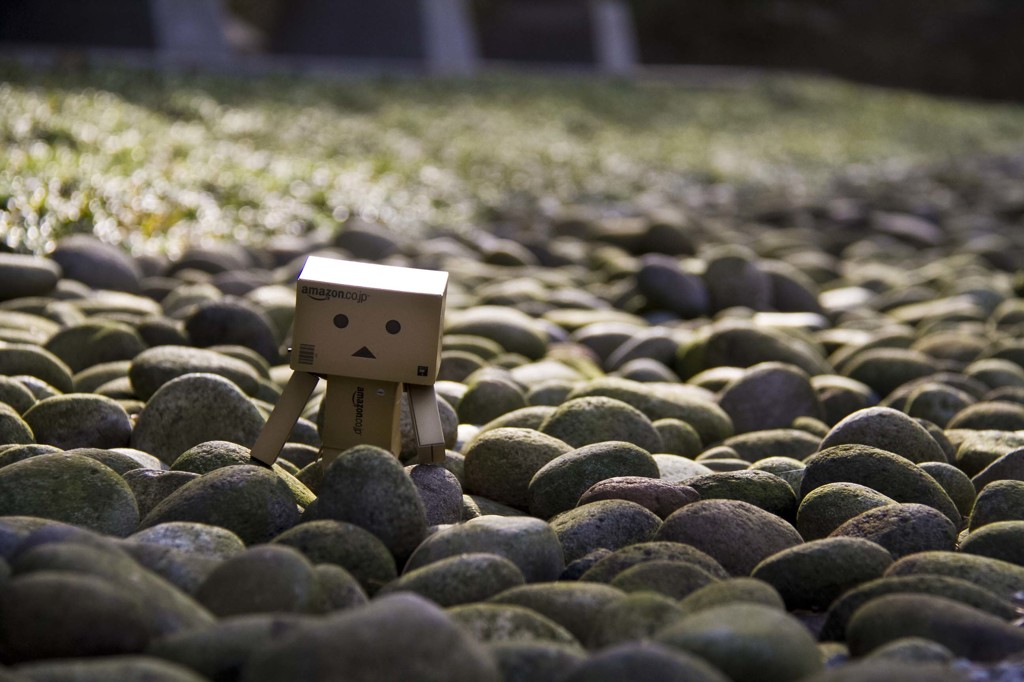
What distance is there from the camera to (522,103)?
13.7 m

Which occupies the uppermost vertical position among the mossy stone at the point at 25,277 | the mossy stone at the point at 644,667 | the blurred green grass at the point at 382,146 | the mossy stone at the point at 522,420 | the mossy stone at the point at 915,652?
the blurred green grass at the point at 382,146

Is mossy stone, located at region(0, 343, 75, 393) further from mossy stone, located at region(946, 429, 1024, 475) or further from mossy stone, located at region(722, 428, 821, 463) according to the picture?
mossy stone, located at region(946, 429, 1024, 475)

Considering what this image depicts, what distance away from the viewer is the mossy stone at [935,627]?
1846 millimetres

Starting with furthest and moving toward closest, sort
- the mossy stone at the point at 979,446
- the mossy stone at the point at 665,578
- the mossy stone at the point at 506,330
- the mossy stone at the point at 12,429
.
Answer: the mossy stone at the point at 506,330, the mossy stone at the point at 979,446, the mossy stone at the point at 12,429, the mossy stone at the point at 665,578

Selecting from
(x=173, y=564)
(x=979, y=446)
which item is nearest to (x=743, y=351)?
(x=979, y=446)

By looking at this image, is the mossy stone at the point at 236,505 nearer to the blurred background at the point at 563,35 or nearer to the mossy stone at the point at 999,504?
the mossy stone at the point at 999,504

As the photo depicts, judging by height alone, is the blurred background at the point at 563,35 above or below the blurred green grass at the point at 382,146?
above

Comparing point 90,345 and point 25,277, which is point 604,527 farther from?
point 25,277

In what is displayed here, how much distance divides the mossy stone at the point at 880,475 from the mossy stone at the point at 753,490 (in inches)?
2.1

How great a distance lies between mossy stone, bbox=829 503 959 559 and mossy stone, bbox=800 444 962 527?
224 mm

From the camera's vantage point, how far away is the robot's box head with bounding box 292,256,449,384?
2609 mm

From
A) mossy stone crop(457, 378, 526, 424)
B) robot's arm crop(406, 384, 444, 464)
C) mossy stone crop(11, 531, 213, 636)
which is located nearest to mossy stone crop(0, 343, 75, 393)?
mossy stone crop(457, 378, 526, 424)

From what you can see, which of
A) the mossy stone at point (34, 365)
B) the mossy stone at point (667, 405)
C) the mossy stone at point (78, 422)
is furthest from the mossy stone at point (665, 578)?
the mossy stone at point (34, 365)

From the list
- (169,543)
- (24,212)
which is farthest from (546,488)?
(24,212)
